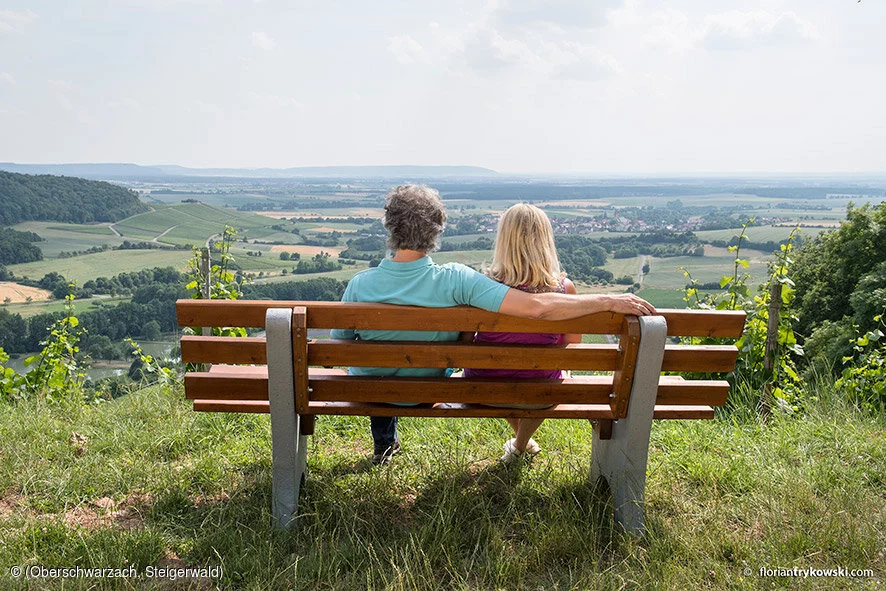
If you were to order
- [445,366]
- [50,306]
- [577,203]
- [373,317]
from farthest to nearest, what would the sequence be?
[577,203] → [50,306] → [445,366] → [373,317]

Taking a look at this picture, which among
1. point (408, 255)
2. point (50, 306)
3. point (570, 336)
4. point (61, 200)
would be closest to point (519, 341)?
point (570, 336)

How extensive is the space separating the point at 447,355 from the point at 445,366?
66mm

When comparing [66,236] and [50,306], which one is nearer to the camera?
[50,306]

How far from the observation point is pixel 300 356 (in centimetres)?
286

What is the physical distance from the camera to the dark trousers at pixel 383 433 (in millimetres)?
3727

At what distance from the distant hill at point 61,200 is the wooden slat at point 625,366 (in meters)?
69.1

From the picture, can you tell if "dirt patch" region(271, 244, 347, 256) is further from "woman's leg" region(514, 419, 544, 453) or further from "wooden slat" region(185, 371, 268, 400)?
"wooden slat" region(185, 371, 268, 400)

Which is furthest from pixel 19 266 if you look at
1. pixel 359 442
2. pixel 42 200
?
pixel 359 442

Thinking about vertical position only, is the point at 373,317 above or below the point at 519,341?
above

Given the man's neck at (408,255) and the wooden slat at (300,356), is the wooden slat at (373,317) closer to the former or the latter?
the wooden slat at (300,356)

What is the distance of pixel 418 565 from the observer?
2639mm

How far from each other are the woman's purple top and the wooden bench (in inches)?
6.0

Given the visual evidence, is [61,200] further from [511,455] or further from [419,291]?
[419,291]

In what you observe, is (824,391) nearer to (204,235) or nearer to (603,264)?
(603,264)
